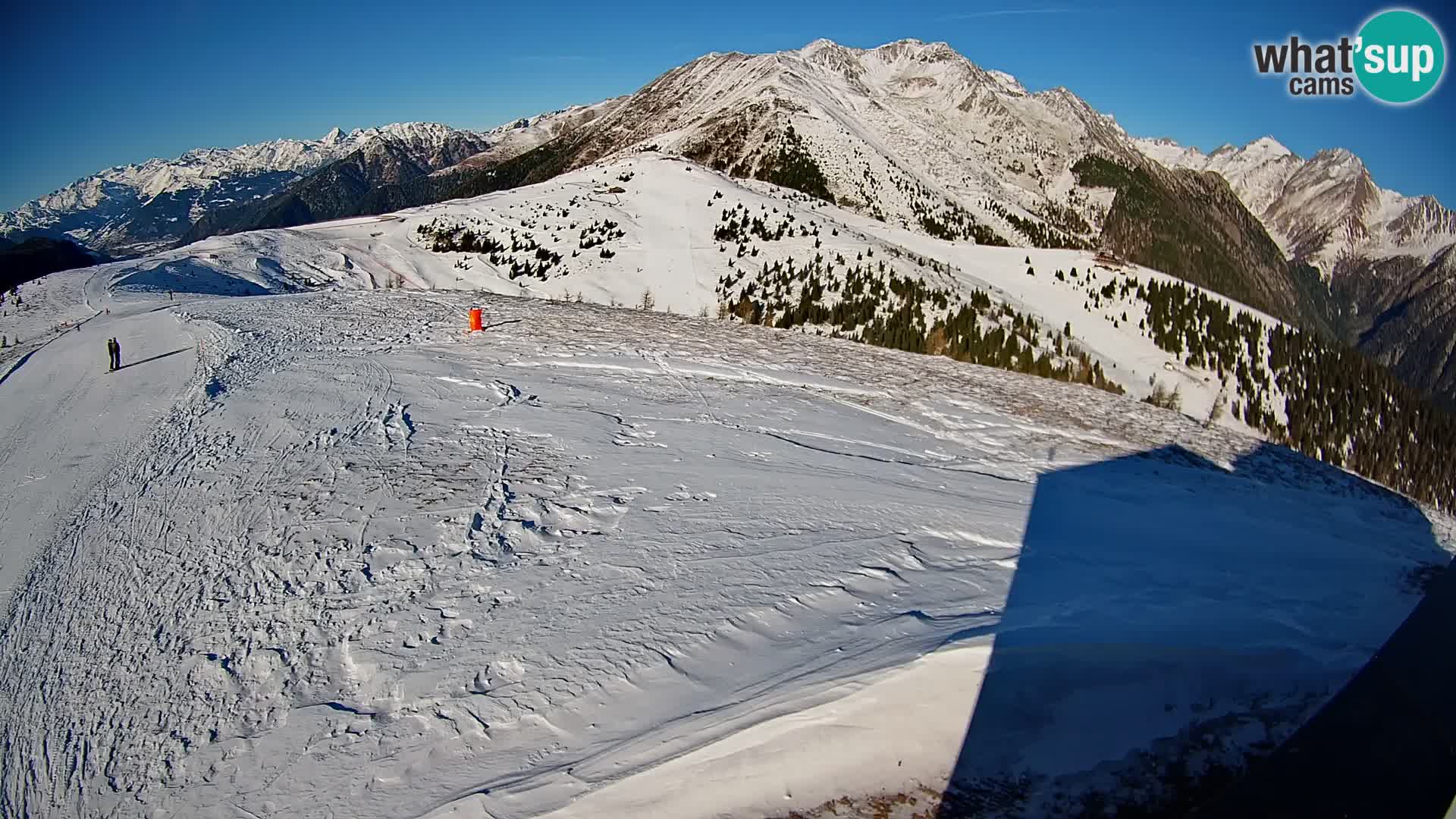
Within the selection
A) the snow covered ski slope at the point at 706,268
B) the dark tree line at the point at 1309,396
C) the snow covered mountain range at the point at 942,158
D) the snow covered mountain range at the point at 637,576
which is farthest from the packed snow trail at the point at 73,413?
the snow covered mountain range at the point at 942,158

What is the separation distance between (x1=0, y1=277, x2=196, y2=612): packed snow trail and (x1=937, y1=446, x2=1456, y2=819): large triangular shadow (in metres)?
7.66

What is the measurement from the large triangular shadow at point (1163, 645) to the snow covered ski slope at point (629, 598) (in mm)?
30

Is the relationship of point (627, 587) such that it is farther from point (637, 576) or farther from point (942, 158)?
point (942, 158)

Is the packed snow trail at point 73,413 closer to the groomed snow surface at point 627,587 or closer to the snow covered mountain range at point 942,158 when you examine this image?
the groomed snow surface at point 627,587

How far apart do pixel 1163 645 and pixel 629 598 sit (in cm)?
395

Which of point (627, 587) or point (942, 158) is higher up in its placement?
point (942, 158)

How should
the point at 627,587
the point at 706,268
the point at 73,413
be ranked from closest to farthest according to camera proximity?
the point at 627,587 → the point at 73,413 → the point at 706,268

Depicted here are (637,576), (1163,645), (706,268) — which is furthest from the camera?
(706,268)

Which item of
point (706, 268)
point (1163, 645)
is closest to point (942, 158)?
point (706, 268)

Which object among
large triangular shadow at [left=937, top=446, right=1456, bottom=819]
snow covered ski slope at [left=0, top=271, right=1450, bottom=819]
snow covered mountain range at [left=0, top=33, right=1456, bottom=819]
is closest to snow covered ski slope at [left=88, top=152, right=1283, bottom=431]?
snow covered mountain range at [left=0, top=33, right=1456, bottom=819]

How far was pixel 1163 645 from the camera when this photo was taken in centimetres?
503

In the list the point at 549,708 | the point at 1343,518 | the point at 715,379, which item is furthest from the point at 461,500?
the point at 1343,518

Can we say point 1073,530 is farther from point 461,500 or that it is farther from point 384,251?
point 384,251

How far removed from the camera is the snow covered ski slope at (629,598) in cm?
407
